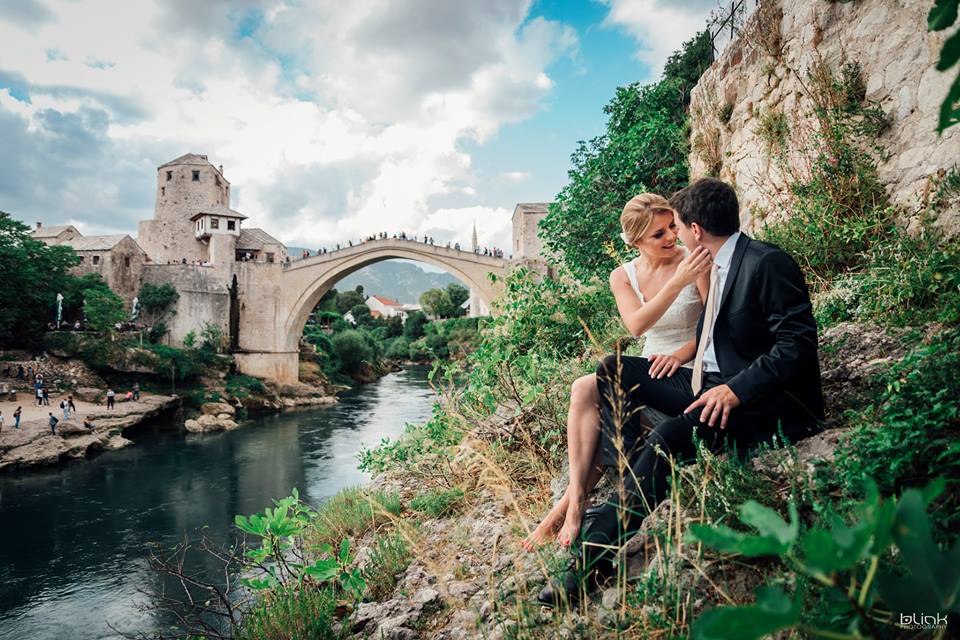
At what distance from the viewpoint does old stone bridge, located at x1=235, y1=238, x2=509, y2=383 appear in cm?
2403

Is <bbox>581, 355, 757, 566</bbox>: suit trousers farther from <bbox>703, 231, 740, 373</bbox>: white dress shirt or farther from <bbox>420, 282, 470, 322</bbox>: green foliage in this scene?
<bbox>420, 282, 470, 322</bbox>: green foliage

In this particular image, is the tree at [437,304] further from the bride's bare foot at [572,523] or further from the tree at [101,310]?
the bride's bare foot at [572,523]

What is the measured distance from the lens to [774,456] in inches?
66.3

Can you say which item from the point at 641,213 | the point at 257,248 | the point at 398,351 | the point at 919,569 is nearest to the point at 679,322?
the point at 641,213

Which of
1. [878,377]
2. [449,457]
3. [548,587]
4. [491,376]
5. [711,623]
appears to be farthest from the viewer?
[491,376]

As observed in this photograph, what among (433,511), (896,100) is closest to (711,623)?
(433,511)

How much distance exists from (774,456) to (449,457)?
2330 mm

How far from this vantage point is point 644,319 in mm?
2098

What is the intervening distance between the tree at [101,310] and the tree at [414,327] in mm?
22230

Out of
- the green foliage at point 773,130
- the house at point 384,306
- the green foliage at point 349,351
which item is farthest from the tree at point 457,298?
the green foliage at point 773,130

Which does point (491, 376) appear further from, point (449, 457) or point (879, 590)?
point (879, 590)

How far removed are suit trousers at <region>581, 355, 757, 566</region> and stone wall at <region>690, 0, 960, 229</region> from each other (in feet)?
6.48

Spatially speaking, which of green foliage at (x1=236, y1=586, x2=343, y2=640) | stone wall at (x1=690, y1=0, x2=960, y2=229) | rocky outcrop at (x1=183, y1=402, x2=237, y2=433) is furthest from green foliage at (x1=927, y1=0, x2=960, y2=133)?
rocky outcrop at (x1=183, y1=402, x2=237, y2=433)

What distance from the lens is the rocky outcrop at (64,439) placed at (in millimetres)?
12094
